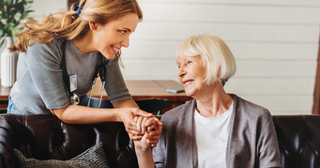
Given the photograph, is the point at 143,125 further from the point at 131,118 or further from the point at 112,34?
the point at 112,34

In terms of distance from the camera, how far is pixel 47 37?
1.27 metres

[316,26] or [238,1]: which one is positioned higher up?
[238,1]

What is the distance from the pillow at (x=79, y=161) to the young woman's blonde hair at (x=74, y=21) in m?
0.52

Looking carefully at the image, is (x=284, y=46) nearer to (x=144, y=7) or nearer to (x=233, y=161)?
(x=144, y=7)

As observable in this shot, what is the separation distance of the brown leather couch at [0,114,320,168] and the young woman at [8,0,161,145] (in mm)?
75

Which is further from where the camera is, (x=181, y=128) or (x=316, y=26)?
(x=316, y=26)

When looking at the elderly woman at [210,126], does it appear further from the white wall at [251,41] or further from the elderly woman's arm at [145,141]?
the white wall at [251,41]

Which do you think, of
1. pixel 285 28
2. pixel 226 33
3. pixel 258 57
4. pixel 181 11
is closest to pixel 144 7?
pixel 181 11

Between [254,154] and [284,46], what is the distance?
8.82 feet

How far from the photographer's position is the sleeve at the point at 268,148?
1.21 metres

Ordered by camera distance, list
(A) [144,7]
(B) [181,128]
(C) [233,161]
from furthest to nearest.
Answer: (A) [144,7] < (B) [181,128] < (C) [233,161]

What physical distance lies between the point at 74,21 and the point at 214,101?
803 millimetres

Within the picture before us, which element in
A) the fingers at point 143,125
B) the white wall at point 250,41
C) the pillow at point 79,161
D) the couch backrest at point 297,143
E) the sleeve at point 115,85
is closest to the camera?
the pillow at point 79,161

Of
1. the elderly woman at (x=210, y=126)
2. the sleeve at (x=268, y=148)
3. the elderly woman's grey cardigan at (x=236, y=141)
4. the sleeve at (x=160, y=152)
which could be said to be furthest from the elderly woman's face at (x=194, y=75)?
the sleeve at (x=268, y=148)
